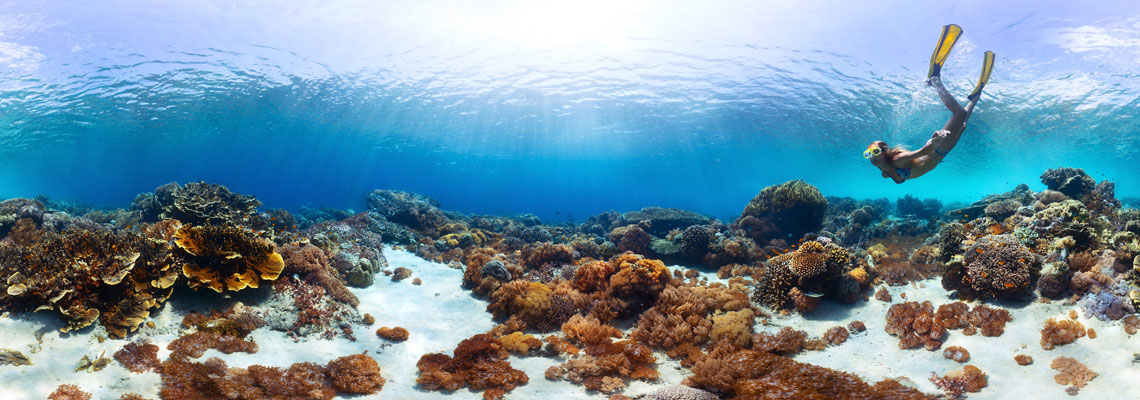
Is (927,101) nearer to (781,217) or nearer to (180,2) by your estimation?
(781,217)

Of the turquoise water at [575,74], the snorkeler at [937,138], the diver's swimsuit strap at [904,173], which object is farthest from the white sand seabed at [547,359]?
the turquoise water at [575,74]

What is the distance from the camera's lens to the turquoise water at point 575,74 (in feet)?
54.2

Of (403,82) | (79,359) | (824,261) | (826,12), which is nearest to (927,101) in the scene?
(826,12)

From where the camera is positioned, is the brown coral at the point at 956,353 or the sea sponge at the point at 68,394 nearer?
the sea sponge at the point at 68,394

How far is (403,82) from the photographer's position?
27.2 meters

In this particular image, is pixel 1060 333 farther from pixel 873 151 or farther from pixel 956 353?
pixel 873 151

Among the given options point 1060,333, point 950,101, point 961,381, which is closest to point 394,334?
point 961,381

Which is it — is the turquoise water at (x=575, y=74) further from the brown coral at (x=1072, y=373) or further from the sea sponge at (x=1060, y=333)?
the brown coral at (x=1072, y=373)

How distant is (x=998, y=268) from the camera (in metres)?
7.57

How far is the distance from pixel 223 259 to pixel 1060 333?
13.3 metres

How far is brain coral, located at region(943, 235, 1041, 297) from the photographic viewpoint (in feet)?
23.9

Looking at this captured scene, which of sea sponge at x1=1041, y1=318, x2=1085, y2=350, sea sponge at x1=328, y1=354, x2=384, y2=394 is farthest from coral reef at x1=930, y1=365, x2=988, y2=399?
sea sponge at x1=328, y1=354, x2=384, y2=394

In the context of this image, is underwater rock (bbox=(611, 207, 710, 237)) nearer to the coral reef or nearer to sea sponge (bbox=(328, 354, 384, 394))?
the coral reef

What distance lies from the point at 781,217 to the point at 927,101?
1586 centimetres
